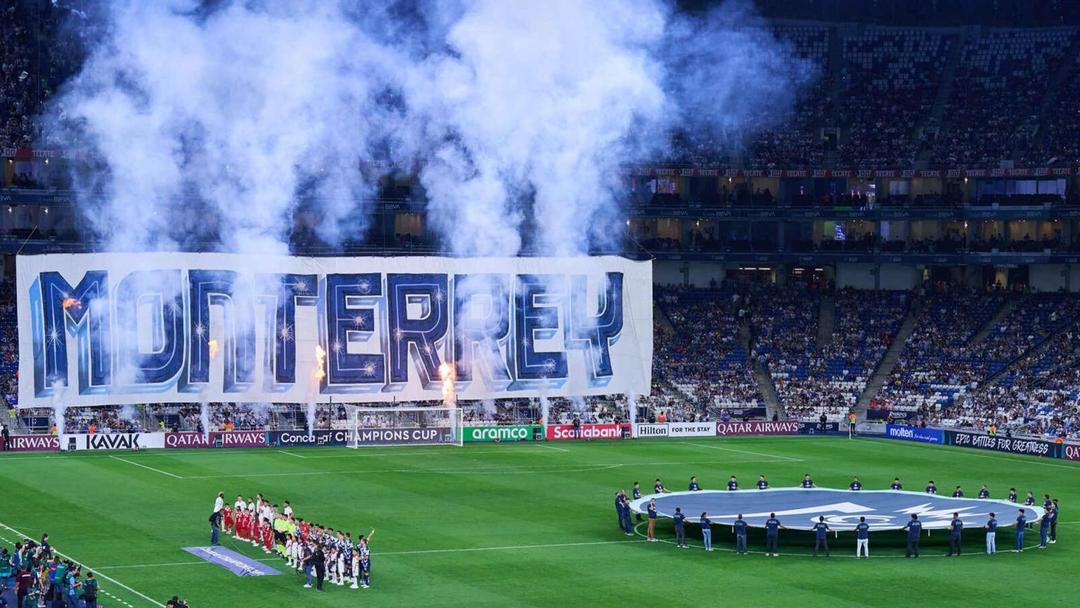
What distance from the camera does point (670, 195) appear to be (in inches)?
4213

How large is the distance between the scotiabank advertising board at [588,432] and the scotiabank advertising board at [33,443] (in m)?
25.5

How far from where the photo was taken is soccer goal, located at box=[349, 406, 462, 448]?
82125 millimetres

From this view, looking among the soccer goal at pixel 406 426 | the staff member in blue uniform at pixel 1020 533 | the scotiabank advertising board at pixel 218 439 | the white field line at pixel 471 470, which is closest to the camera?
the staff member in blue uniform at pixel 1020 533

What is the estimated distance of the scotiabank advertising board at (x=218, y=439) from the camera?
78875mm

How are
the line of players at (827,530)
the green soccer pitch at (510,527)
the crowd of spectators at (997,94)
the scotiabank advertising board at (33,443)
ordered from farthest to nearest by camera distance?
the crowd of spectators at (997,94), the scotiabank advertising board at (33,443), the line of players at (827,530), the green soccer pitch at (510,527)

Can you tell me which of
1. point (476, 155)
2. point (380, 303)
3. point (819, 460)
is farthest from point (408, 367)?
point (819, 460)

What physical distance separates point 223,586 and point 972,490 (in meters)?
35.1

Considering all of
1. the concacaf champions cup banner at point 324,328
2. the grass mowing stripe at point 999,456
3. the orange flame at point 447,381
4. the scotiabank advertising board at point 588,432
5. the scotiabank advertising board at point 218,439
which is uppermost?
the concacaf champions cup banner at point 324,328

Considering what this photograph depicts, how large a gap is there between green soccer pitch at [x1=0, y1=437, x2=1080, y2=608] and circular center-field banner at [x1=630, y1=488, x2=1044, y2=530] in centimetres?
75

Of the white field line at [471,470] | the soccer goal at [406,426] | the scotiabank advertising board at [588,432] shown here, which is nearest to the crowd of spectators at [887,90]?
the scotiabank advertising board at [588,432]

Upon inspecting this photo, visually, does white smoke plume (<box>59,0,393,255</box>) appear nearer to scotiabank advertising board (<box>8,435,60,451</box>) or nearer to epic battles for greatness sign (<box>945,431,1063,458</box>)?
Answer: scotiabank advertising board (<box>8,435,60,451</box>)

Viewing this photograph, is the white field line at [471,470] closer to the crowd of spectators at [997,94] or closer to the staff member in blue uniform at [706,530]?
the staff member in blue uniform at [706,530]

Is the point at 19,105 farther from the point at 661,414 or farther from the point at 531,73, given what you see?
the point at 661,414

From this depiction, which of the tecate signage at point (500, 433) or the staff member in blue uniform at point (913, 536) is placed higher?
the tecate signage at point (500, 433)
